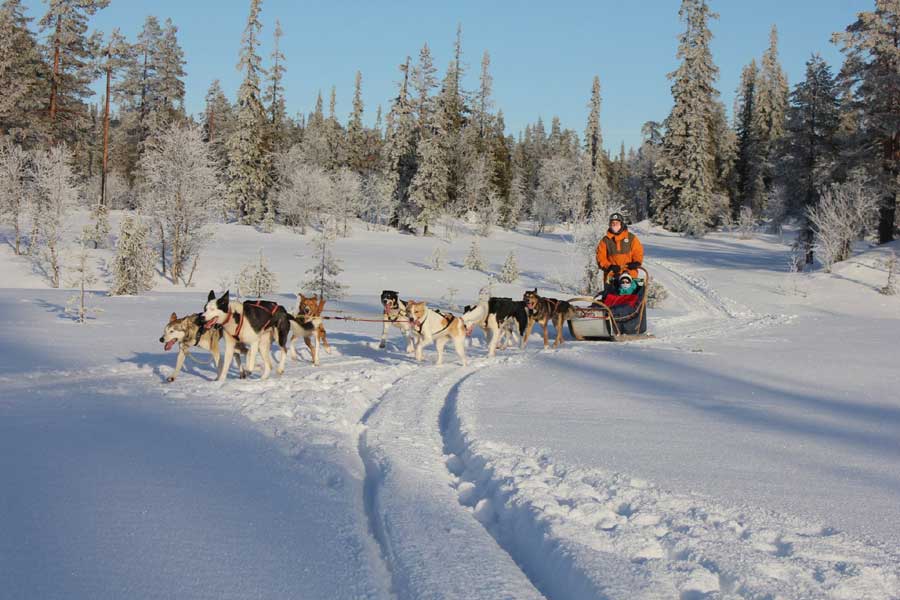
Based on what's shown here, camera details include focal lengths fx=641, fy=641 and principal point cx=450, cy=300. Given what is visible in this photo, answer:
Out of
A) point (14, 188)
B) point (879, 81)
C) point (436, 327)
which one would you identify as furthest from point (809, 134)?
point (14, 188)

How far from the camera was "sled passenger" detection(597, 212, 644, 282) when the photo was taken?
39.9 ft

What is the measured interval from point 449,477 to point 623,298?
848 centimetres

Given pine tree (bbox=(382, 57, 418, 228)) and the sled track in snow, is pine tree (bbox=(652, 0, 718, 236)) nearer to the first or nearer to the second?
Answer: pine tree (bbox=(382, 57, 418, 228))

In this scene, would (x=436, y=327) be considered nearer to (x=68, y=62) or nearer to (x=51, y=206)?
(x=51, y=206)

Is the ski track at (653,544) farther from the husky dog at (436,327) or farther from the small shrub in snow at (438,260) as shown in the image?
the small shrub in snow at (438,260)

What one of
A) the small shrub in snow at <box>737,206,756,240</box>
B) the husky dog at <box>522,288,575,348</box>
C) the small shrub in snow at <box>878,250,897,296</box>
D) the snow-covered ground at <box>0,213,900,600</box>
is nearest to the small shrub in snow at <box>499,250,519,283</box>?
the small shrub in snow at <box>878,250,897,296</box>

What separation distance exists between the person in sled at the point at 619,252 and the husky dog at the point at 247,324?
262 inches

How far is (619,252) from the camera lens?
40.3 ft

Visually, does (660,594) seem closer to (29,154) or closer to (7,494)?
(7,494)

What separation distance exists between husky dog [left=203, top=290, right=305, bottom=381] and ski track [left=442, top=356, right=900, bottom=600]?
13.8 ft

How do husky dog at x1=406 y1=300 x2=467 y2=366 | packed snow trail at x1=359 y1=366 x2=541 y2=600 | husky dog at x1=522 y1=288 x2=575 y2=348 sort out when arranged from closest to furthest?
packed snow trail at x1=359 y1=366 x2=541 y2=600 < husky dog at x1=406 y1=300 x2=467 y2=366 < husky dog at x1=522 y1=288 x2=575 y2=348

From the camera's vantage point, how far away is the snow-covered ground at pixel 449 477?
9.87 ft

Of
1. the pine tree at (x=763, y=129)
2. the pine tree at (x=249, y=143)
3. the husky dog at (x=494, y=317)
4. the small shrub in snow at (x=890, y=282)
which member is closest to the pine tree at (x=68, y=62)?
the pine tree at (x=249, y=143)

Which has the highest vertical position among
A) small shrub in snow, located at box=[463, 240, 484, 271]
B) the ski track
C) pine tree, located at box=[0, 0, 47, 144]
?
pine tree, located at box=[0, 0, 47, 144]
